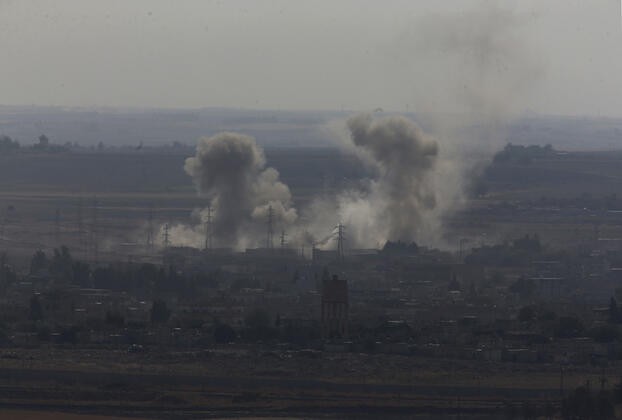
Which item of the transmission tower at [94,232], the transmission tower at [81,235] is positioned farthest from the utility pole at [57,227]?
the transmission tower at [94,232]

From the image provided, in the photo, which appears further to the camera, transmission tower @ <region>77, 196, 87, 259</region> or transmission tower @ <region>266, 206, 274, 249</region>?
transmission tower @ <region>77, 196, 87, 259</region>

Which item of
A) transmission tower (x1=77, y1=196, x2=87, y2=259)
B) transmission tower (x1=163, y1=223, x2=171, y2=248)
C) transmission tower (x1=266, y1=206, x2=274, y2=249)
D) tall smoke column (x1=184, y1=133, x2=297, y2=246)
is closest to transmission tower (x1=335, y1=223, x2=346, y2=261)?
transmission tower (x1=266, y1=206, x2=274, y2=249)

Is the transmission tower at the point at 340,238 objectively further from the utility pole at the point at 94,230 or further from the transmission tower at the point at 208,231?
the utility pole at the point at 94,230

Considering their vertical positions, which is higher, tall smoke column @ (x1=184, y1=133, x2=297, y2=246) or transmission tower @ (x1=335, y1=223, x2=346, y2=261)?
tall smoke column @ (x1=184, y1=133, x2=297, y2=246)

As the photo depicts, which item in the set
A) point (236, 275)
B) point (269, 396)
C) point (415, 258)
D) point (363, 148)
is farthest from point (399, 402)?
point (363, 148)

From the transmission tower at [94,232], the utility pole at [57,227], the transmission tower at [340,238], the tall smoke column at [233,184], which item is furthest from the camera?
the utility pole at [57,227]

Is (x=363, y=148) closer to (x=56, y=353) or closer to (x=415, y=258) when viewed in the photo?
(x=415, y=258)

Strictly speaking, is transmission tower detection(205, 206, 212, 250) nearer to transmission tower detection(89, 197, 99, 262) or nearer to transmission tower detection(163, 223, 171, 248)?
transmission tower detection(163, 223, 171, 248)

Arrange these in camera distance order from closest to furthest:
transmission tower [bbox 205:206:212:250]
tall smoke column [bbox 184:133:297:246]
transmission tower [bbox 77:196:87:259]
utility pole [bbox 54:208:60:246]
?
1. transmission tower [bbox 205:206:212:250]
2. transmission tower [bbox 77:196:87:259]
3. tall smoke column [bbox 184:133:297:246]
4. utility pole [bbox 54:208:60:246]
